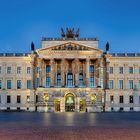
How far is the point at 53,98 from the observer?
99625mm

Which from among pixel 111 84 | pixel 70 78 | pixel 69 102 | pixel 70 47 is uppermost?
pixel 70 47

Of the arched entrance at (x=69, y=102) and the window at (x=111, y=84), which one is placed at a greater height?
the window at (x=111, y=84)

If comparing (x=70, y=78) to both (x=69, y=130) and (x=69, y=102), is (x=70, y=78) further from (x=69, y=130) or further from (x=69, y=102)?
(x=69, y=130)

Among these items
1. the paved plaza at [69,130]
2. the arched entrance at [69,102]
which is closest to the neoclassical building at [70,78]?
the arched entrance at [69,102]

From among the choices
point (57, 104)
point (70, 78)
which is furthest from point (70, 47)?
point (57, 104)

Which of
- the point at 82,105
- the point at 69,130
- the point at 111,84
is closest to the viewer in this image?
the point at 69,130

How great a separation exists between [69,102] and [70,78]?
7794 millimetres

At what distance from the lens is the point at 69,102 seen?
330 ft

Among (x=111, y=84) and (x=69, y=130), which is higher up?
(x=111, y=84)

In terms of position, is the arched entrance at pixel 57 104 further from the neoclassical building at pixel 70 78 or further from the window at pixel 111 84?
the window at pixel 111 84

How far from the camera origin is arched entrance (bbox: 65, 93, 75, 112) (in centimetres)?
9962

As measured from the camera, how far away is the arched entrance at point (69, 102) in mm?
99625

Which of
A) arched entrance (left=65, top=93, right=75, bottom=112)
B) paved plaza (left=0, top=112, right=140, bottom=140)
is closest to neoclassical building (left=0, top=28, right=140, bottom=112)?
arched entrance (left=65, top=93, right=75, bottom=112)

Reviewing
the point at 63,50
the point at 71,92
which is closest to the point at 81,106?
the point at 71,92
